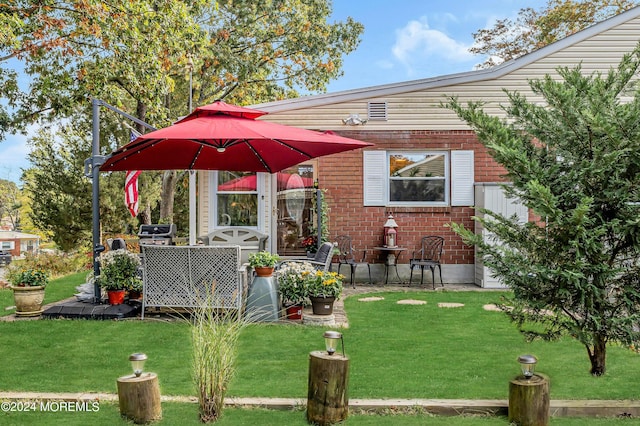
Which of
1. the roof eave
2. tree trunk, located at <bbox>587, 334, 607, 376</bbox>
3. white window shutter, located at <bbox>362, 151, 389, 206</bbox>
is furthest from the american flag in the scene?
tree trunk, located at <bbox>587, 334, 607, 376</bbox>

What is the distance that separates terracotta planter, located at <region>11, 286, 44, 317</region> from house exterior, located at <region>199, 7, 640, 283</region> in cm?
367

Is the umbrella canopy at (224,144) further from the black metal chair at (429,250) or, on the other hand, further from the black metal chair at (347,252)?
the black metal chair at (429,250)

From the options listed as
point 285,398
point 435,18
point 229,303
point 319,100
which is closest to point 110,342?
point 229,303

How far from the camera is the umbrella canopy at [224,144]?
217 inches

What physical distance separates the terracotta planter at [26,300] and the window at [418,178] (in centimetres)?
561

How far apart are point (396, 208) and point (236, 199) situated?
9.50ft

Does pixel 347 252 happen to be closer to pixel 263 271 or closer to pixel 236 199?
pixel 236 199

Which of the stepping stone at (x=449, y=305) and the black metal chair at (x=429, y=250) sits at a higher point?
the black metal chair at (x=429, y=250)

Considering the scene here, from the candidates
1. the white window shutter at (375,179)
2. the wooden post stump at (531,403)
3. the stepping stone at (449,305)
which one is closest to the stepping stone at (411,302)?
the stepping stone at (449,305)

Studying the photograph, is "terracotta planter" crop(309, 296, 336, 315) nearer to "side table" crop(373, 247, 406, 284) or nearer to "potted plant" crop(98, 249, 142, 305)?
"potted plant" crop(98, 249, 142, 305)

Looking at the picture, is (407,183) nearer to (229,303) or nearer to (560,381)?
(229,303)

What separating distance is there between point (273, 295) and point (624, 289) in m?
3.83

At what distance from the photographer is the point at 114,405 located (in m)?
3.84

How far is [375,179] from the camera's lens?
1045 centimetres
